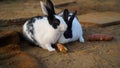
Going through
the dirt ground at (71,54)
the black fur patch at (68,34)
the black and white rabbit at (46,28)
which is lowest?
the dirt ground at (71,54)

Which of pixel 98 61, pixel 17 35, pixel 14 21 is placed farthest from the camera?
pixel 14 21

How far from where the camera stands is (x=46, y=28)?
187 inches

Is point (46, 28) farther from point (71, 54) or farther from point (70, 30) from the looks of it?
point (71, 54)

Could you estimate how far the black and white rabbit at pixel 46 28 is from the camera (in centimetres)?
457

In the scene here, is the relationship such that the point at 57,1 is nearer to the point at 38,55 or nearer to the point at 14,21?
the point at 14,21

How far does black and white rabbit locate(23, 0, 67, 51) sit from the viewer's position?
457cm

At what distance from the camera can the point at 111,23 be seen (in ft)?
21.0

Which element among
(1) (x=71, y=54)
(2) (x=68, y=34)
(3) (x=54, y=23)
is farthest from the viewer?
(2) (x=68, y=34)

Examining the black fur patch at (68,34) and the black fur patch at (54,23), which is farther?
the black fur patch at (68,34)

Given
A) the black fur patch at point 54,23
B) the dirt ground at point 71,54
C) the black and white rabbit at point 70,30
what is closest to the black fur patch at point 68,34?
the black and white rabbit at point 70,30

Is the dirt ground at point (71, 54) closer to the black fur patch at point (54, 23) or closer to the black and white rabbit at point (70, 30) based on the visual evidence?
the black and white rabbit at point (70, 30)

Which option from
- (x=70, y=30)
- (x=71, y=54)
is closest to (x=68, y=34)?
(x=70, y=30)

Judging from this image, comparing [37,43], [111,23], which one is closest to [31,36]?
[37,43]

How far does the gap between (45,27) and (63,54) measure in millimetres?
512
